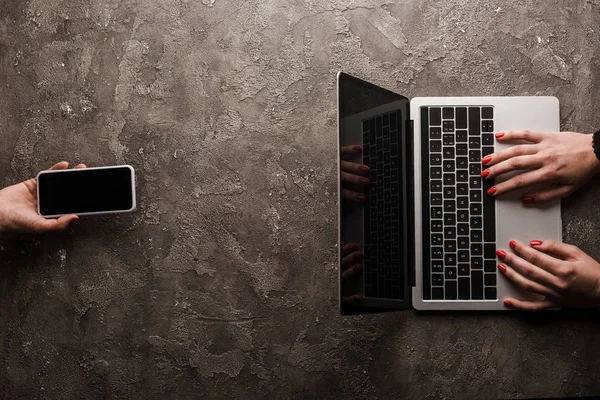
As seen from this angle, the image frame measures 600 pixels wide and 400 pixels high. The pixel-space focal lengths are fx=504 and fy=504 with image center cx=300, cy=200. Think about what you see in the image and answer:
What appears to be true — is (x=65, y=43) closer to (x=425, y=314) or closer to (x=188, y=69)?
(x=188, y=69)

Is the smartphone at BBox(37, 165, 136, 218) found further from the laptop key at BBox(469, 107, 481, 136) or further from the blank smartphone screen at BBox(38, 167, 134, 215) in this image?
the laptop key at BBox(469, 107, 481, 136)

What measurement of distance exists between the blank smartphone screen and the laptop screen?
1.92 feet

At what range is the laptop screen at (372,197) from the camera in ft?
3.25

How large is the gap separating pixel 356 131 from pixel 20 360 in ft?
3.46

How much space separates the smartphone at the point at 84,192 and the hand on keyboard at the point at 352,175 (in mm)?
569

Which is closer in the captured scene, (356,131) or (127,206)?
(356,131)

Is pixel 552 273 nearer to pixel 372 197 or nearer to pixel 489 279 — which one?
pixel 489 279

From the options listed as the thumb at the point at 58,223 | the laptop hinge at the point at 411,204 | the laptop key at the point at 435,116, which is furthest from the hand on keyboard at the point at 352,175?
the thumb at the point at 58,223

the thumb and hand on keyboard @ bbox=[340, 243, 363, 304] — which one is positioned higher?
the thumb

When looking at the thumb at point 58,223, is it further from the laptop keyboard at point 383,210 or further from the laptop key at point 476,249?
the laptop key at point 476,249

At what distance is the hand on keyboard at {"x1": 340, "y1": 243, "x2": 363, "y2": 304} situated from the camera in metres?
0.97

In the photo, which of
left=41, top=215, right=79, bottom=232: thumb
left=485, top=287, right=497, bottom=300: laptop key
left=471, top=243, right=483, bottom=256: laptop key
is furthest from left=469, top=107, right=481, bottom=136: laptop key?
left=41, top=215, right=79, bottom=232: thumb

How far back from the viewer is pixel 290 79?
1.31m

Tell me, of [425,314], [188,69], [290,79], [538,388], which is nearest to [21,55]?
[188,69]
